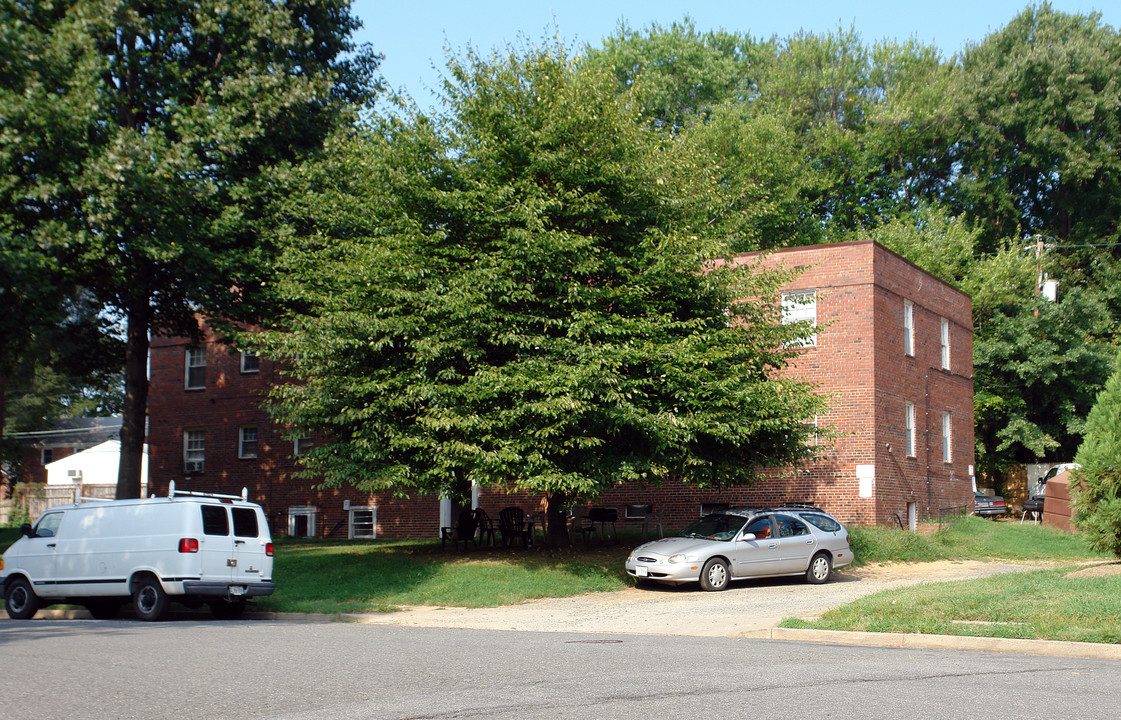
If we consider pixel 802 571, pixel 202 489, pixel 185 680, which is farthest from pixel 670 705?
pixel 202 489

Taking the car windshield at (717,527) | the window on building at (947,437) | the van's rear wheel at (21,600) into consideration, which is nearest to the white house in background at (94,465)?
the van's rear wheel at (21,600)

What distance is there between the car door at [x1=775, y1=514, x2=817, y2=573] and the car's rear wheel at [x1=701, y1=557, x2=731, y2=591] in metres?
1.33

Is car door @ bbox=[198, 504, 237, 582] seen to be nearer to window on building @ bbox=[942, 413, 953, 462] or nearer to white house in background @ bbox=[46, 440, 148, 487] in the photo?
window on building @ bbox=[942, 413, 953, 462]

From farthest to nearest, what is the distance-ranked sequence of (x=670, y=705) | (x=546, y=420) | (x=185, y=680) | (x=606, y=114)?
(x=606, y=114) < (x=546, y=420) < (x=185, y=680) < (x=670, y=705)

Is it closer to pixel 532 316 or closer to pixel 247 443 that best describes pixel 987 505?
pixel 532 316

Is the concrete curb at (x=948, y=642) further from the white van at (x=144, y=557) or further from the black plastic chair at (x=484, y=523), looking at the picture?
the black plastic chair at (x=484, y=523)

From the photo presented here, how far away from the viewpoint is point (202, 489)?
3478 cm

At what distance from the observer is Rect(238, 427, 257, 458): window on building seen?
34375 millimetres

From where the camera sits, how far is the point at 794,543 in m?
19.5

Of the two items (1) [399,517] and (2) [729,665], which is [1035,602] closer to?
(2) [729,665]

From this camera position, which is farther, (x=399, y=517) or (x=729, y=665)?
(x=399, y=517)

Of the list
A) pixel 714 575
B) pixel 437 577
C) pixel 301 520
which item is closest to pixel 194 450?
pixel 301 520

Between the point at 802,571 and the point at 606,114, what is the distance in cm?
955

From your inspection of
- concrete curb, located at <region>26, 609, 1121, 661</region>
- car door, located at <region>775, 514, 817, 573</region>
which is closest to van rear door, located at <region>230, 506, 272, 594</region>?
concrete curb, located at <region>26, 609, 1121, 661</region>
